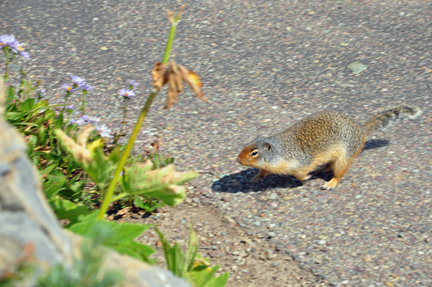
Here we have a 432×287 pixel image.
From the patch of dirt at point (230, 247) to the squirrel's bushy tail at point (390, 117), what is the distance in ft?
5.16

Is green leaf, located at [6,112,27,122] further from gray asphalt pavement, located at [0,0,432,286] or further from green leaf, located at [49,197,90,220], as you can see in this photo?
green leaf, located at [49,197,90,220]

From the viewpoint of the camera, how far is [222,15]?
21.8ft

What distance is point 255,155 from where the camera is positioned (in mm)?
4059

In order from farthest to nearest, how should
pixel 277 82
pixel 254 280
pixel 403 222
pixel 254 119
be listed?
pixel 277 82, pixel 254 119, pixel 403 222, pixel 254 280

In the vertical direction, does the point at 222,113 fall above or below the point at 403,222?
above

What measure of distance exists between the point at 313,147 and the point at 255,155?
0.54 metres

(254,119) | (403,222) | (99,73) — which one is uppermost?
(99,73)

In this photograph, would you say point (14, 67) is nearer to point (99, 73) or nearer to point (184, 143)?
point (99, 73)

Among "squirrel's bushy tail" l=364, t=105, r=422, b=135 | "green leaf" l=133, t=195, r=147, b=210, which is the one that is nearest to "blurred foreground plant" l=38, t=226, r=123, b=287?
"green leaf" l=133, t=195, r=147, b=210

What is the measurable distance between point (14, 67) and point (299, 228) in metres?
3.73

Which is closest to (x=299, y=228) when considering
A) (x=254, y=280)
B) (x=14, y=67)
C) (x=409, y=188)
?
(x=254, y=280)

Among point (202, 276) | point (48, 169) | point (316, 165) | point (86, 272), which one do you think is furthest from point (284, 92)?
point (86, 272)

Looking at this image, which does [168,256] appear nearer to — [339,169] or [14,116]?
[14,116]

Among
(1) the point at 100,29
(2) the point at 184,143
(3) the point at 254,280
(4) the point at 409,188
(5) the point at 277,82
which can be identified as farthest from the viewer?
(1) the point at 100,29
